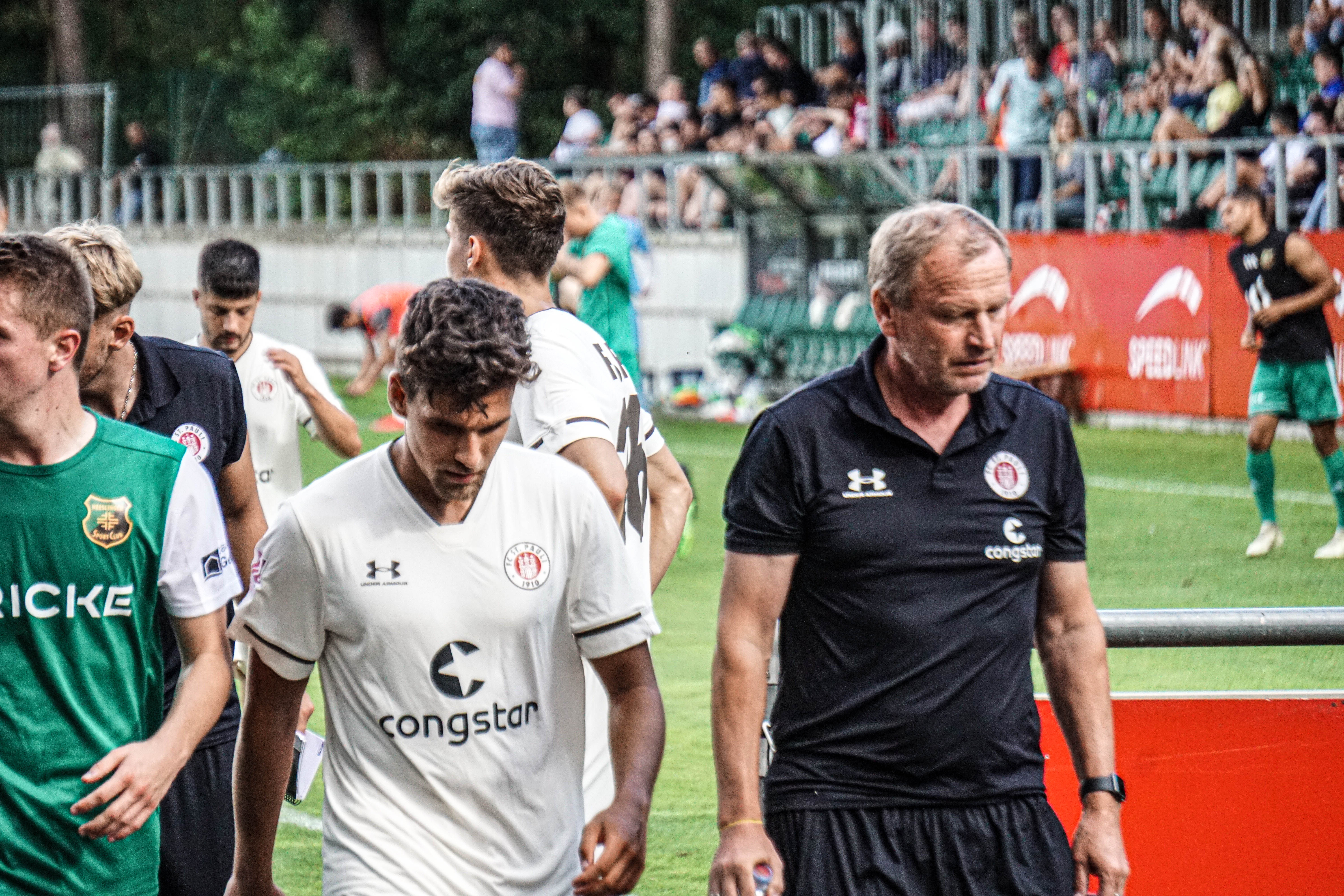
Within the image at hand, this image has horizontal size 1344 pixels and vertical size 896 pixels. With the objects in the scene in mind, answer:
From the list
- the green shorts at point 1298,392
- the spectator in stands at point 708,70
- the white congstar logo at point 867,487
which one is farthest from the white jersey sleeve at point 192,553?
the spectator in stands at point 708,70

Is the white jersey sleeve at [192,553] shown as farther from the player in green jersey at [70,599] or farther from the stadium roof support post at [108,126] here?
the stadium roof support post at [108,126]

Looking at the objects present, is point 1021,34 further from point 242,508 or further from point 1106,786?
point 1106,786

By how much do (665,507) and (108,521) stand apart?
1915mm

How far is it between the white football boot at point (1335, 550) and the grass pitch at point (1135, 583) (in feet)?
0.32

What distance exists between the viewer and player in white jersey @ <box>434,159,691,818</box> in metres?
4.45

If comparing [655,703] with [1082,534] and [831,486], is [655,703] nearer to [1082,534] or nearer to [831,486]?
[831,486]

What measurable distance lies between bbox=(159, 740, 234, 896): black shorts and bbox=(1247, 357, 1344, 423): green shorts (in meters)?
8.79

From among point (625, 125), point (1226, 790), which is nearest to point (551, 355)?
point (1226, 790)

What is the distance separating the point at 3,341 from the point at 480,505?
898 mm

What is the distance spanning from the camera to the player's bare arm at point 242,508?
4805mm

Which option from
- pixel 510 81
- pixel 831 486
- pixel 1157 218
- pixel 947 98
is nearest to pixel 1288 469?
pixel 1157 218

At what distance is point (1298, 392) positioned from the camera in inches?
475

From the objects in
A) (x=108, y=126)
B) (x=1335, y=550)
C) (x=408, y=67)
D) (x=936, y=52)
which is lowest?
(x=1335, y=550)

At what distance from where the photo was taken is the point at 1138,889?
4.56m
